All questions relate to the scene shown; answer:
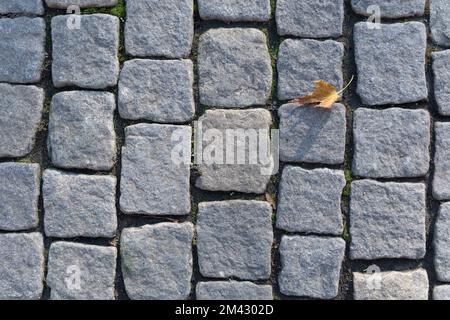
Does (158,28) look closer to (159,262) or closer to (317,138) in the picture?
(317,138)

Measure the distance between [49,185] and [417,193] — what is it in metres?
1.73

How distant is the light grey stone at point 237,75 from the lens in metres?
3.10

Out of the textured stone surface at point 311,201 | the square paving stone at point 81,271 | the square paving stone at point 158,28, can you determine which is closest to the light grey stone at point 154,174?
the square paving stone at point 81,271

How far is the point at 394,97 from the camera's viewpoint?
3.09 m

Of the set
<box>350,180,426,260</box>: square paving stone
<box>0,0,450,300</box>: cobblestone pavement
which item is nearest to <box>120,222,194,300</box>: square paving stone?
<box>0,0,450,300</box>: cobblestone pavement

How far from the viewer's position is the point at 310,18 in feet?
10.2

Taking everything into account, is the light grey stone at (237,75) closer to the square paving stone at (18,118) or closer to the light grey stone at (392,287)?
the square paving stone at (18,118)

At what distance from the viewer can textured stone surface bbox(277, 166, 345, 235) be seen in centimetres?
308

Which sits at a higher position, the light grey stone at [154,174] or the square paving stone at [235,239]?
the light grey stone at [154,174]

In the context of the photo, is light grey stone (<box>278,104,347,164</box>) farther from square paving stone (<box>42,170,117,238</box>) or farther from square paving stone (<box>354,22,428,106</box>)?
square paving stone (<box>42,170,117,238</box>)

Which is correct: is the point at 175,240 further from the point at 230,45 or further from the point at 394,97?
the point at 394,97

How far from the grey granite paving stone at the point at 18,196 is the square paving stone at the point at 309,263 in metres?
1.21

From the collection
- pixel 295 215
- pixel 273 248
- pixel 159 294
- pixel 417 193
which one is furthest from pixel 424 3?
pixel 159 294

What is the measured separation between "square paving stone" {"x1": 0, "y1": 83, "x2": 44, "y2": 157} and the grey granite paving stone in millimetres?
83
